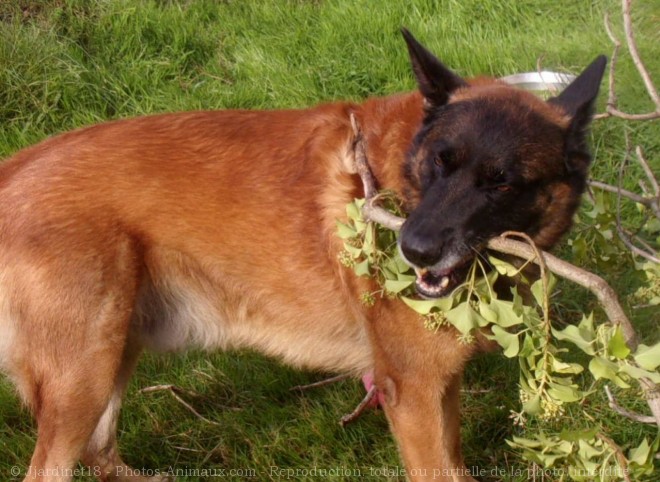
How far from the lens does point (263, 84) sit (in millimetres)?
5320

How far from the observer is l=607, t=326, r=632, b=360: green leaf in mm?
2207

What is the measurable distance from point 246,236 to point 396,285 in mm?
696

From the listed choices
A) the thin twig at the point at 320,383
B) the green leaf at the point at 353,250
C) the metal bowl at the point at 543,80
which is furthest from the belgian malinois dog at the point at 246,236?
the metal bowl at the point at 543,80

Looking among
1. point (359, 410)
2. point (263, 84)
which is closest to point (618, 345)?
point (359, 410)

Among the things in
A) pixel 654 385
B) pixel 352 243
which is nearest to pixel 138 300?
pixel 352 243

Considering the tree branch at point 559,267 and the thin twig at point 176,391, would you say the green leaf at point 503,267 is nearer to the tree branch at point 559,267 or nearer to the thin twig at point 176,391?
the tree branch at point 559,267

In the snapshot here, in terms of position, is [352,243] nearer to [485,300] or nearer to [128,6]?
[485,300]

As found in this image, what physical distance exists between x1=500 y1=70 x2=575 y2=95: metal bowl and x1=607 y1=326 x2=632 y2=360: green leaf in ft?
7.51

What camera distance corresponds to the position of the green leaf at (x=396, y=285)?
2.69 metres

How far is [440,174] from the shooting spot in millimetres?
2631

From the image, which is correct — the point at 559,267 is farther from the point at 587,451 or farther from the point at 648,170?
the point at 648,170

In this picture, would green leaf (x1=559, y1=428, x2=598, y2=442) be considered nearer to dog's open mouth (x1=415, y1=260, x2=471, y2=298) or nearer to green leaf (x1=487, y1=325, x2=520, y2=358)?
green leaf (x1=487, y1=325, x2=520, y2=358)

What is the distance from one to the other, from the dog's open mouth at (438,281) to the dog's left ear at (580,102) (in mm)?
529

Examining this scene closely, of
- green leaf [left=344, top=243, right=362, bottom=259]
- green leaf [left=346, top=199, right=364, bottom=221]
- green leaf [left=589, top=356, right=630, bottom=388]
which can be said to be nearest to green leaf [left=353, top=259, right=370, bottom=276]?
green leaf [left=344, top=243, right=362, bottom=259]
